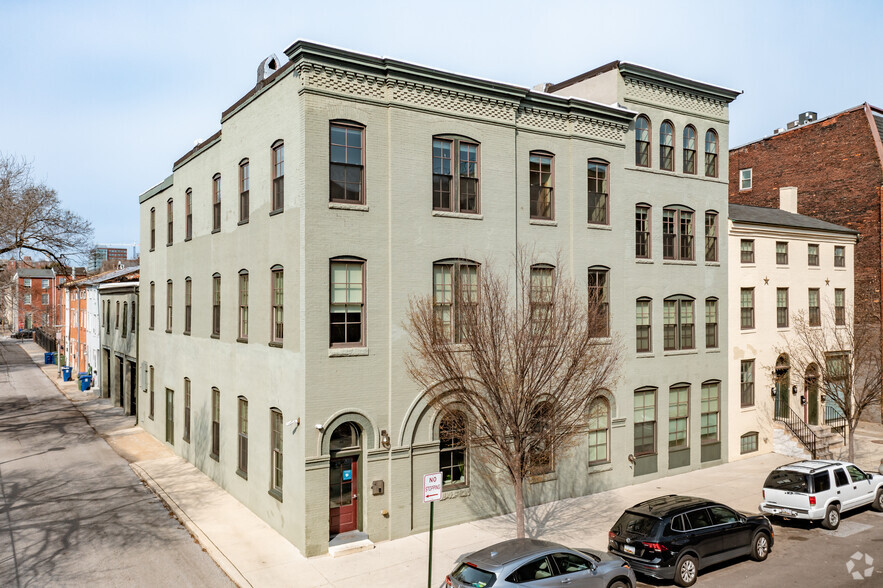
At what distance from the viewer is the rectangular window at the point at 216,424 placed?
72.0 ft

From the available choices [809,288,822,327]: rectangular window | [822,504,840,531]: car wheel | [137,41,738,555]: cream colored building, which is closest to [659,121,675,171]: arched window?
[137,41,738,555]: cream colored building

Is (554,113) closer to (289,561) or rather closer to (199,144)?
(199,144)

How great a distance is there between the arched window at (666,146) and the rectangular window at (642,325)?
5236 mm

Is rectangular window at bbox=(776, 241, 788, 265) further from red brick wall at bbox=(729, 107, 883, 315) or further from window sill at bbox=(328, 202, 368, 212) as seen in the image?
window sill at bbox=(328, 202, 368, 212)

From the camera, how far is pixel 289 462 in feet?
53.2

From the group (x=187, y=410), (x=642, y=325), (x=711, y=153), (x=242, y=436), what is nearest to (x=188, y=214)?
(x=187, y=410)

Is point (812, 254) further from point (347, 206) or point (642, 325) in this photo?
point (347, 206)

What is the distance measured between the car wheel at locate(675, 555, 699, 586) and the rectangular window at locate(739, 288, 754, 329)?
14.3m

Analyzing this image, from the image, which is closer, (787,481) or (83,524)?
(83,524)

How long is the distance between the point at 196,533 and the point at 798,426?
79.6ft

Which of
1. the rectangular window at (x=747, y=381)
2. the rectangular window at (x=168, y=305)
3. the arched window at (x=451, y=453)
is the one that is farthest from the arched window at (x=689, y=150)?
the rectangular window at (x=168, y=305)

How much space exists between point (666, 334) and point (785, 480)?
21.8ft

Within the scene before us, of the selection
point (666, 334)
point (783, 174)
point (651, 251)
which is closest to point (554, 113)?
point (651, 251)

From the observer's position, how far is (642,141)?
75.5 ft
